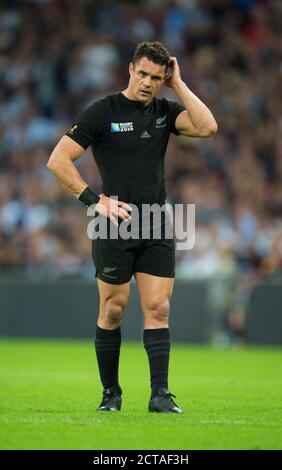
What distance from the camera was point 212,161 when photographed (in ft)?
63.0

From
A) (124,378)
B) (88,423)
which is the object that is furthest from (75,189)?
(124,378)

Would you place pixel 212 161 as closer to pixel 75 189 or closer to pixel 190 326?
pixel 190 326

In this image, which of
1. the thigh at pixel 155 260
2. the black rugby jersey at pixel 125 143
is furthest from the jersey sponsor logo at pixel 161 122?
the thigh at pixel 155 260

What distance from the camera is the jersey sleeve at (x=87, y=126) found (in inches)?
308

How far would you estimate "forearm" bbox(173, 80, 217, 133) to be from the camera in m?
7.93

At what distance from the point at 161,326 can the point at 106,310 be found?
408mm

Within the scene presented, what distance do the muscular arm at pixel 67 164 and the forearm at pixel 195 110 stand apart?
815mm

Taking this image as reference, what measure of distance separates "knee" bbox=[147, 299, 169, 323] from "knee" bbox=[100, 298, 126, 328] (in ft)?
0.68

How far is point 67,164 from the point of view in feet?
25.5

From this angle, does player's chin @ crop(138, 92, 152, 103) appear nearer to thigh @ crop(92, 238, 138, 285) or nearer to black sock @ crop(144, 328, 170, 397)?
thigh @ crop(92, 238, 138, 285)

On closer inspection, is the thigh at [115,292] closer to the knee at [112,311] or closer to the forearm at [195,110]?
the knee at [112,311]

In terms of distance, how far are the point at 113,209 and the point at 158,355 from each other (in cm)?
108

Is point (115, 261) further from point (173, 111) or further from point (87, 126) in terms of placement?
point (173, 111)

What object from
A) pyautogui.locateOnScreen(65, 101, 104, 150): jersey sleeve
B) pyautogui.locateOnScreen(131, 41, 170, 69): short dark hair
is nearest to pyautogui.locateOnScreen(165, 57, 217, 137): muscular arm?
pyautogui.locateOnScreen(131, 41, 170, 69): short dark hair
